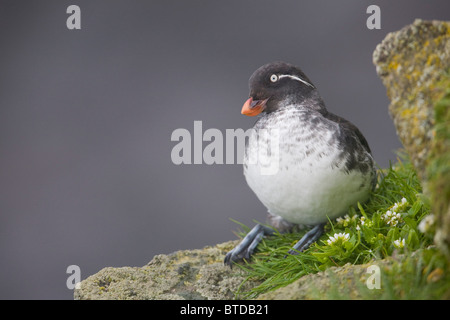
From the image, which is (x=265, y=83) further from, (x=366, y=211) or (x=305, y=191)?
(x=366, y=211)

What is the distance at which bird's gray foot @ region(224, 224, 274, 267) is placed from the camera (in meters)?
2.66

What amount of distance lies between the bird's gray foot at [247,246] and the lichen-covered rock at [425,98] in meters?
1.17

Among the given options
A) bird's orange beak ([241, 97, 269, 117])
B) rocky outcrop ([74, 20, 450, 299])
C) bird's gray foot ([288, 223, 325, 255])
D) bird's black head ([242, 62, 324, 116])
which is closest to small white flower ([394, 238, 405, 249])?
rocky outcrop ([74, 20, 450, 299])

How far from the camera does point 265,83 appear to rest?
8.37ft

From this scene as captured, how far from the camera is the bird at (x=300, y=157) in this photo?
7.82ft

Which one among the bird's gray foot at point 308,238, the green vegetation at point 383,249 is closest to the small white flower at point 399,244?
the green vegetation at point 383,249

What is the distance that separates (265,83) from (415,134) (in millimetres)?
1005

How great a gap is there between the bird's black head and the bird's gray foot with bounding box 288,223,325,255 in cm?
67

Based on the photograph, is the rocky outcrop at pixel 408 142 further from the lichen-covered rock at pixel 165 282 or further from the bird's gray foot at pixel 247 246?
the bird's gray foot at pixel 247 246

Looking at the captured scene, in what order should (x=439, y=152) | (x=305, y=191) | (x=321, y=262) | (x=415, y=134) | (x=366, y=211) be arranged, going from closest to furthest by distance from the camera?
(x=439, y=152)
(x=415, y=134)
(x=321, y=262)
(x=305, y=191)
(x=366, y=211)

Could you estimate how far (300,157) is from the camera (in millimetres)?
2365
